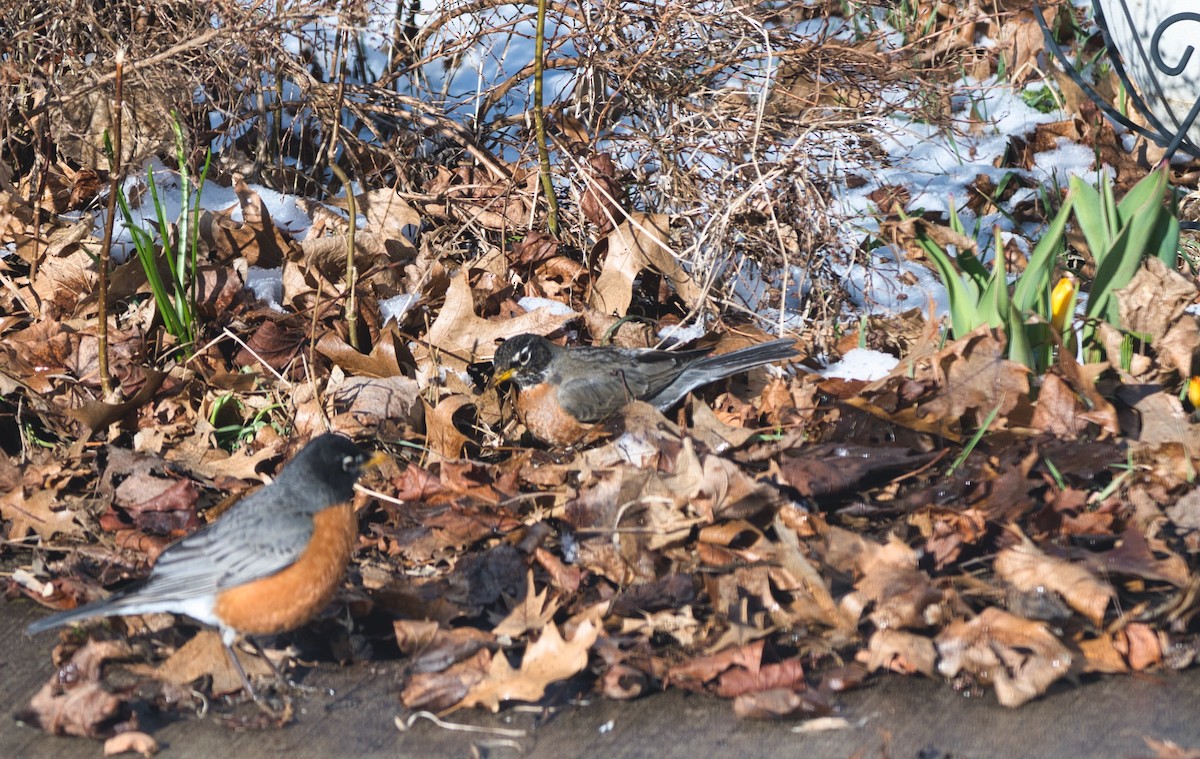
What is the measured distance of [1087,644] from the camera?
2.96m

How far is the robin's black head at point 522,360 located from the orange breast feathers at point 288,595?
134 cm

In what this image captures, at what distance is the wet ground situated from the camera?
270cm

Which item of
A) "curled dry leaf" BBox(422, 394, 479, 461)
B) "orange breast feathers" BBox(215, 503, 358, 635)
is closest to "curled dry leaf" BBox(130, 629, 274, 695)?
"orange breast feathers" BBox(215, 503, 358, 635)

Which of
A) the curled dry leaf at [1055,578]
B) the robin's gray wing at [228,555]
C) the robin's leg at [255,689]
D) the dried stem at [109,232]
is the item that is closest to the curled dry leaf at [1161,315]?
the curled dry leaf at [1055,578]

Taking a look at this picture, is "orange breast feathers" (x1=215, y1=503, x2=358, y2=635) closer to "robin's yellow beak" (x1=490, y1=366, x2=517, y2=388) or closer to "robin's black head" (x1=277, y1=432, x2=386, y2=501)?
"robin's black head" (x1=277, y1=432, x2=386, y2=501)

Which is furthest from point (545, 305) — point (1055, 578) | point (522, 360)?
point (1055, 578)

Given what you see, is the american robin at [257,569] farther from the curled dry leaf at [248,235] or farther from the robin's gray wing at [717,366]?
the curled dry leaf at [248,235]

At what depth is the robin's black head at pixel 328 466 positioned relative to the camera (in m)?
3.33

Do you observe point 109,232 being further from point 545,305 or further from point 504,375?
point 545,305

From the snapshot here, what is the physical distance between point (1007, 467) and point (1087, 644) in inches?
26.7

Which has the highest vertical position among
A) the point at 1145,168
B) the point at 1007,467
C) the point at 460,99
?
the point at 460,99

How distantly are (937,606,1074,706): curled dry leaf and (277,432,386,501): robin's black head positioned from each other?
5.78 feet

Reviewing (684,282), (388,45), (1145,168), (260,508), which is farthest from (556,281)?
(1145,168)

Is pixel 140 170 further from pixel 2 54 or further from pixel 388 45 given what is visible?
pixel 388 45
